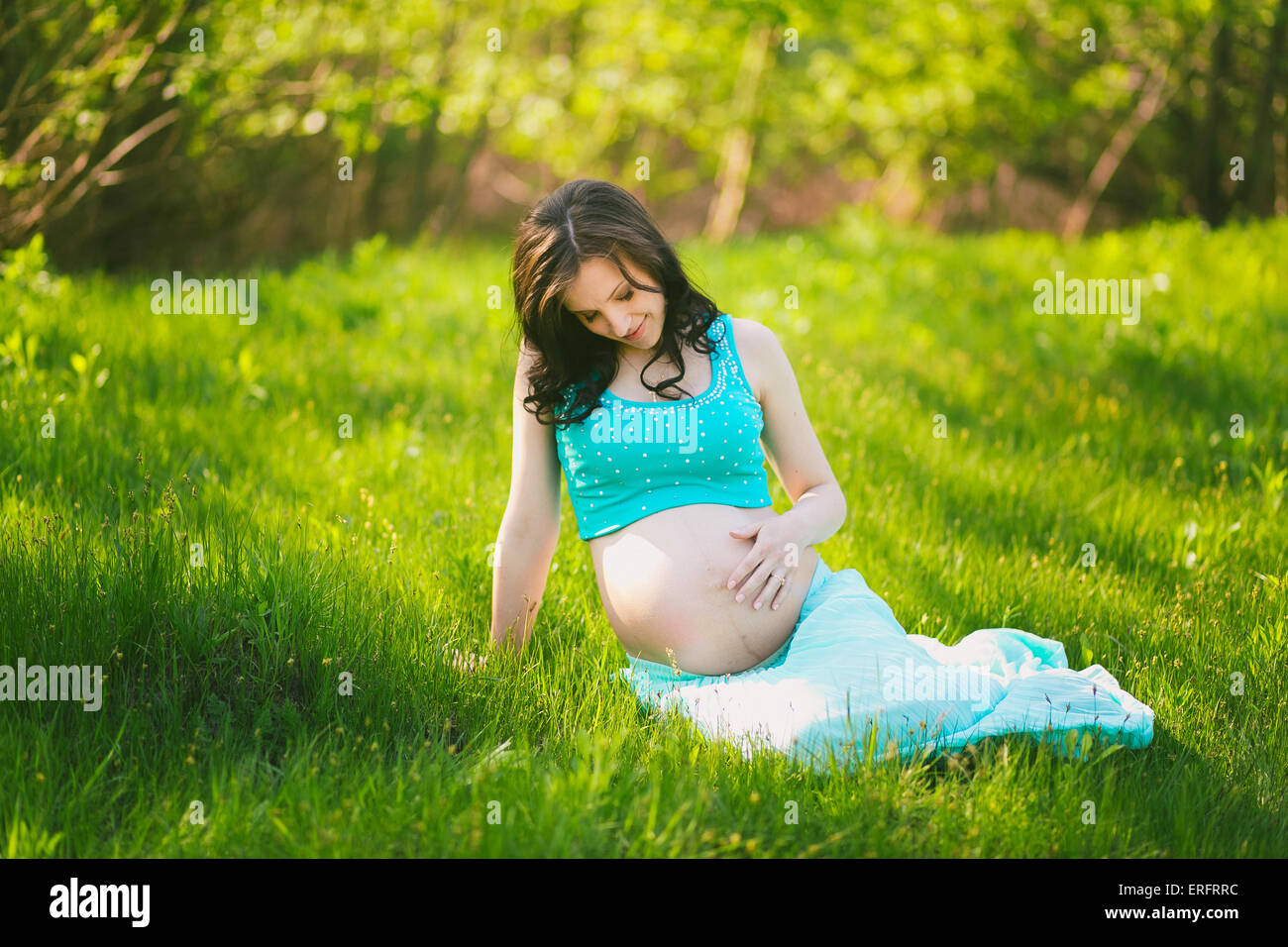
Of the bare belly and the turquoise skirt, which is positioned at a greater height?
the bare belly

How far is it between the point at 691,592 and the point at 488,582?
0.94 m

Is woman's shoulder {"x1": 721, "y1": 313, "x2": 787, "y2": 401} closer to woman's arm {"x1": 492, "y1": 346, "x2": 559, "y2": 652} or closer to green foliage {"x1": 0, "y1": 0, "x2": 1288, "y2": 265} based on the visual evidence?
woman's arm {"x1": 492, "y1": 346, "x2": 559, "y2": 652}

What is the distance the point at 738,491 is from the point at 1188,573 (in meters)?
2.05

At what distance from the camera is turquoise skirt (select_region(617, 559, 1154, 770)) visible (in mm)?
2613

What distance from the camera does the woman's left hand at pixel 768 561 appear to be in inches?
112

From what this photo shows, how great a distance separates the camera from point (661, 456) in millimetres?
2955

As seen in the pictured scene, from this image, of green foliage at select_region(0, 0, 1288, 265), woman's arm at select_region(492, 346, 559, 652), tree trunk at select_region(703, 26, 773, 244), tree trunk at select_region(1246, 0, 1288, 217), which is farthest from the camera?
tree trunk at select_region(703, 26, 773, 244)

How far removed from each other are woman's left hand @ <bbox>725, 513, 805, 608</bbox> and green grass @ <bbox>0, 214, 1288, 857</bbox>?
1.43 ft

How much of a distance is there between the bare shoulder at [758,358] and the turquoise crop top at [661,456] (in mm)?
108

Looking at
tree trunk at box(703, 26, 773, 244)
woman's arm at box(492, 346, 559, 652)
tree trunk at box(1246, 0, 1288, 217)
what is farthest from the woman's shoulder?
tree trunk at box(1246, 0, 1288, 217)

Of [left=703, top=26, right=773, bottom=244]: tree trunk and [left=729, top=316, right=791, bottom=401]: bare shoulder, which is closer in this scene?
[left=729, top=316, right=791, bottom=401]: bare shoulder

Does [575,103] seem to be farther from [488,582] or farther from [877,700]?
[877,700]

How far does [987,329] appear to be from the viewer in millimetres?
7199

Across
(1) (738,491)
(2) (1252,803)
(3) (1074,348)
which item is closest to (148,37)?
(1) (738,491)
